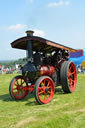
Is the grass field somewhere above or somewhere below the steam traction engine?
below

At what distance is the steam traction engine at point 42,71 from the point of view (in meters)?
5.05

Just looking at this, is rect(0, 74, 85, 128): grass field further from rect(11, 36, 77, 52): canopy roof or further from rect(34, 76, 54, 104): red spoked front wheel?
rect(11, 36, 77, 52): canopy roof

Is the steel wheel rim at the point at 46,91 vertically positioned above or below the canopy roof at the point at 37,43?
below

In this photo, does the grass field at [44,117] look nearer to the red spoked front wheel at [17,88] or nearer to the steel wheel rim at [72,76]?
the red spoked front wheel at [17,88]

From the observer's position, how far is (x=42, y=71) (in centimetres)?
537

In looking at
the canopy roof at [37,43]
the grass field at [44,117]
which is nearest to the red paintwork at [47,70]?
the canopy roof at [37,43]

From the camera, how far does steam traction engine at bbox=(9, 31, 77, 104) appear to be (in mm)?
5046

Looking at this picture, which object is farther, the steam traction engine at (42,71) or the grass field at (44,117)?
the steam traction engine at (42,71)

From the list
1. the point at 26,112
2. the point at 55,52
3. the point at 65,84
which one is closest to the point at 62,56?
the point at 55,52

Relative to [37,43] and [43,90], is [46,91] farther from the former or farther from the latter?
[37,43]

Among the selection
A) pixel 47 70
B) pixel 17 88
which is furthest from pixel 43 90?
pixel 17 88

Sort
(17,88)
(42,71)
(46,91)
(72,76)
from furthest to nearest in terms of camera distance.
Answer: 1. (72,76)
2. (17,88)
3. (42,71)
4. (46,91)

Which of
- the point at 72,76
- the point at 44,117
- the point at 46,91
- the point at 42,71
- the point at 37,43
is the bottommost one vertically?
the point at 44,117

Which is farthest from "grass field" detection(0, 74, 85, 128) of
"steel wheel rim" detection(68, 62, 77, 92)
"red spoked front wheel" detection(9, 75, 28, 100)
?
"steel wheel rim" detection(68, 62, 77, 92)
